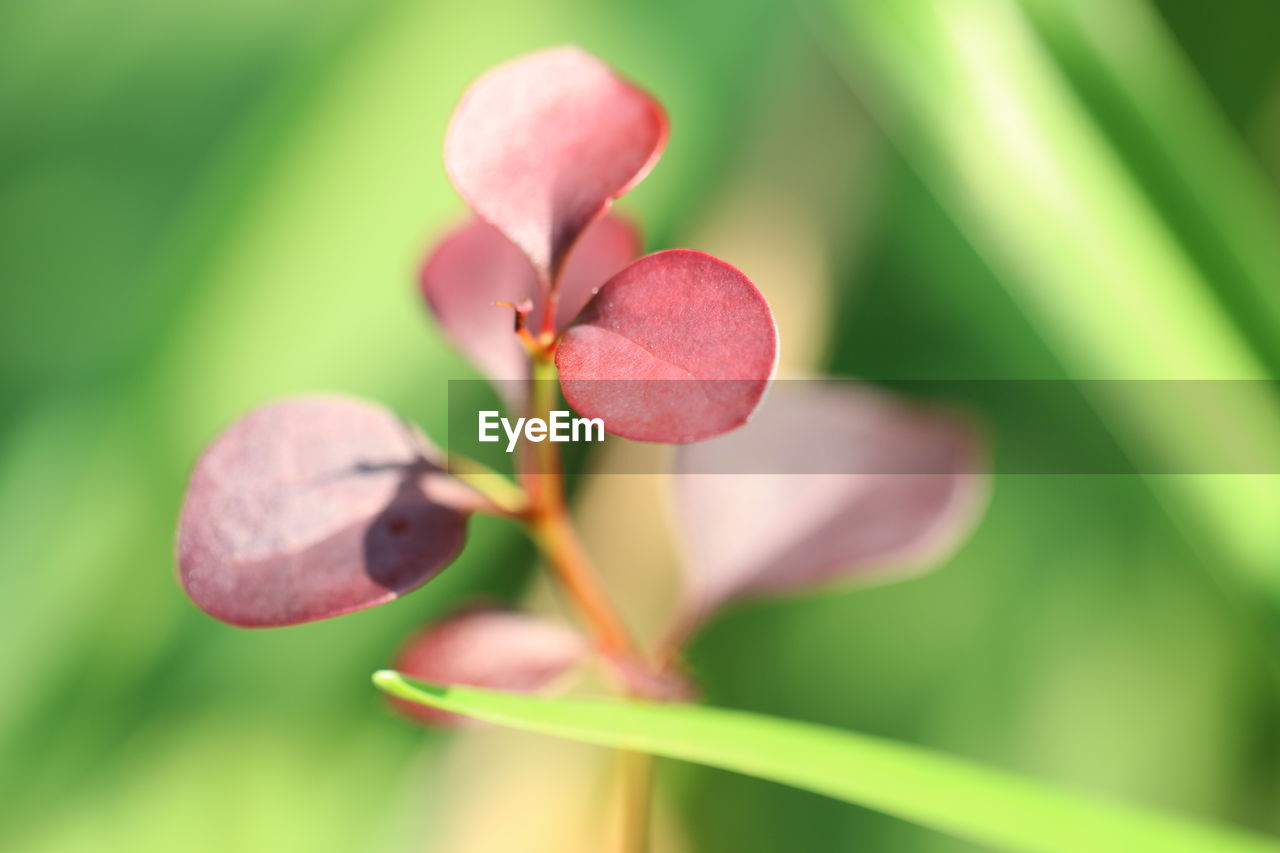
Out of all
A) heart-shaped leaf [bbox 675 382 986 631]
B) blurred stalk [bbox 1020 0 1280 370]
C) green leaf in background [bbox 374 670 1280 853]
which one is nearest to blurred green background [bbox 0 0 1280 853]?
blurred stalk [bbox 1020 0 1280 370]

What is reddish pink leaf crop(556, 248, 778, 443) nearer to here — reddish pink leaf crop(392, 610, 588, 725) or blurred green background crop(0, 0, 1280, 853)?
reddish pink leaf crop(392, 610, 588, 725)

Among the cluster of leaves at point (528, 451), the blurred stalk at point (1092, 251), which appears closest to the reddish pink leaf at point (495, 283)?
the cluster of leaves at point (528, 451)

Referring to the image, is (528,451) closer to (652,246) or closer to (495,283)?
(495,283)

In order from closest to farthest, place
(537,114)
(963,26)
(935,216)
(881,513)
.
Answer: (537,114), (881,513), (963,26), (935,216)

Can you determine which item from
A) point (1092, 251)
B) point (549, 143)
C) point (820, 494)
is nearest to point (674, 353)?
point (549, 143)

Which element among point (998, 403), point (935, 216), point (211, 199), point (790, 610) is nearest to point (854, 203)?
point (935, 216)

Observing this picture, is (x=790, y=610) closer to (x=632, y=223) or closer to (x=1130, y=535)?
(x=1130, y=535)
